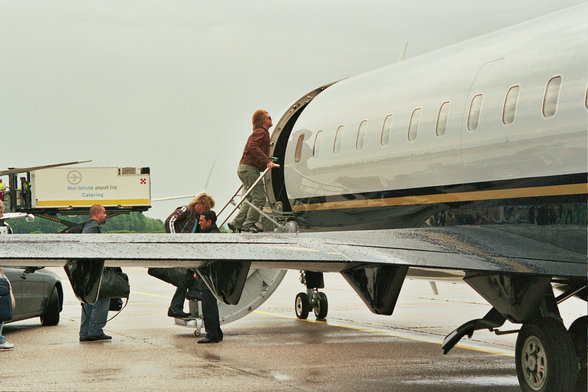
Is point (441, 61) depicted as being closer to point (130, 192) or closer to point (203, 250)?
point (203, 250)

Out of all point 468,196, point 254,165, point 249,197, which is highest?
point 254,165

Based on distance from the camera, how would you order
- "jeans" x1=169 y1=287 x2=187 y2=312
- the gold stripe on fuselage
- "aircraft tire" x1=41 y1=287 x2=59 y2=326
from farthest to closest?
1. "aircraft tire" x1=41 y1=287 x2=59 y2=326
2. "jeans" x1=169 y1=287 x2=187 y2=312
3. the gold stripe on fuselage

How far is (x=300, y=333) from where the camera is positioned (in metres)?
15.4

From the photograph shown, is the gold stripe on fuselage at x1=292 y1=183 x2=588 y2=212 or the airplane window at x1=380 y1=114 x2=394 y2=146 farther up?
the airplane window at x1=380 y1=114 x2=394 y2=146

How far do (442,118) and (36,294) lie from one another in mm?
9210

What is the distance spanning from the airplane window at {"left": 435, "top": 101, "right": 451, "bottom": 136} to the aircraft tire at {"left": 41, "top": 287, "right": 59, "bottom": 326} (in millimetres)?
9480

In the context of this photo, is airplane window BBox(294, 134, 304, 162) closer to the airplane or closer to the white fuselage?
the white fuselage

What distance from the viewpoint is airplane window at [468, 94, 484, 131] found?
31.0ft

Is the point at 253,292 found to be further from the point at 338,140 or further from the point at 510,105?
the point at 510,105

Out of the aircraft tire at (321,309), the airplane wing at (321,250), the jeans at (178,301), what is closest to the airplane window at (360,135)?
the airplane wing at (321,250)

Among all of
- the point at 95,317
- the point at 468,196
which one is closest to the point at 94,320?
the point at 95,317

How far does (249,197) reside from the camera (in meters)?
15.1

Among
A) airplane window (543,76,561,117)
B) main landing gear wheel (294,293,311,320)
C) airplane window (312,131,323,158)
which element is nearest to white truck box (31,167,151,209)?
main landing gear wheel (294,293,311,320)

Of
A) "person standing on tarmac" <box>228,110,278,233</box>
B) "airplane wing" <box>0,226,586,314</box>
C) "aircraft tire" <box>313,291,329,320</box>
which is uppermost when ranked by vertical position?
"person standing on tarmac" <box>228,110,278,233</box>
